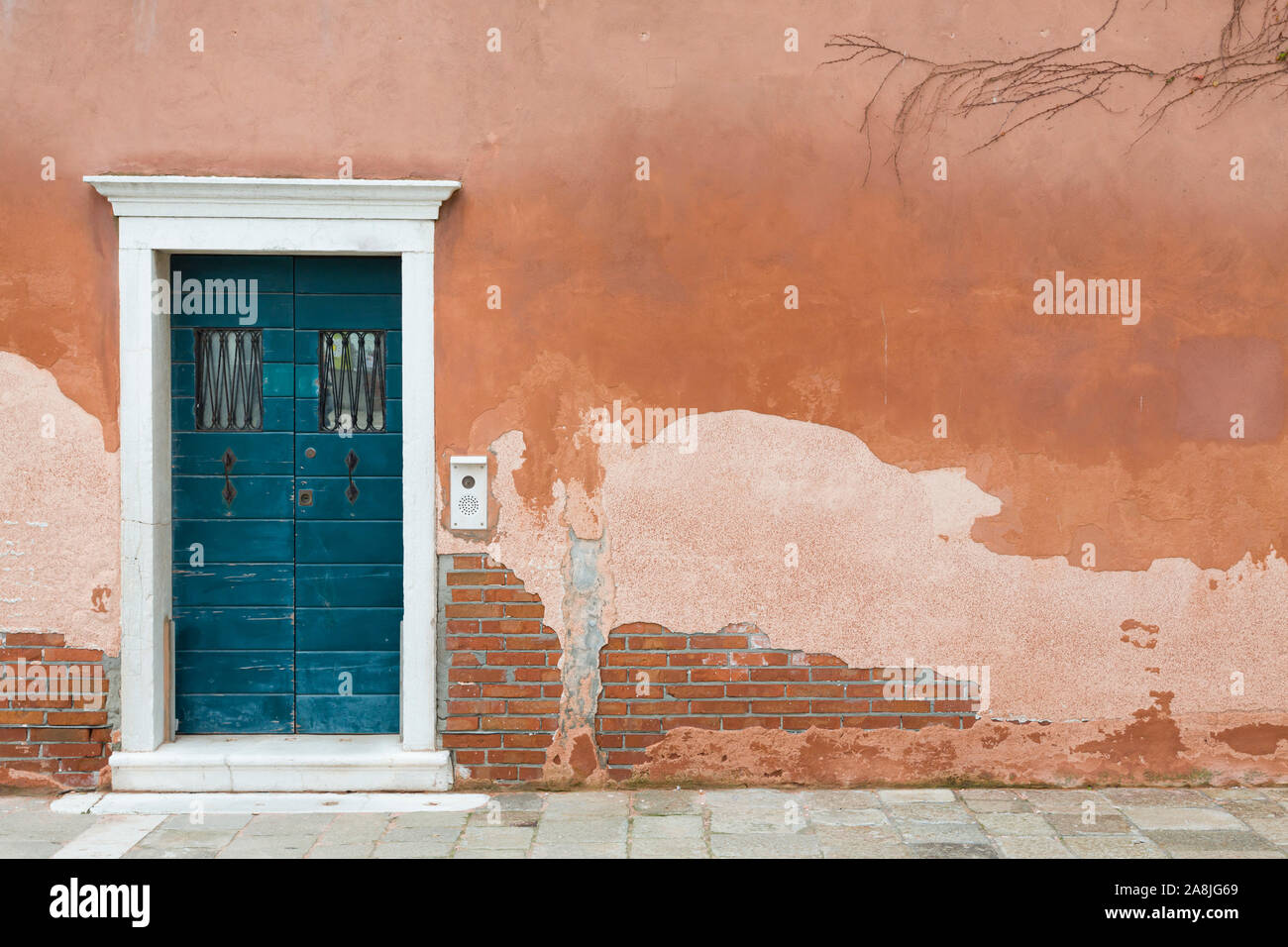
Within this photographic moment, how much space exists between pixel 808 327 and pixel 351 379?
6.70 ft

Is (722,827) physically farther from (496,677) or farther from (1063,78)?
(1063,78)

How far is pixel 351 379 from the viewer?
534 centimetres

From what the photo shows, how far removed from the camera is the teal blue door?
5.32 meters

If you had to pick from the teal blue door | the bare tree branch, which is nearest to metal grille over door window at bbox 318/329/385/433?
the teal blue door

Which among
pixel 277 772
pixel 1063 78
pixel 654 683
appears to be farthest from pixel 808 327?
pixel 277 772

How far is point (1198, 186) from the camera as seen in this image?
521 cm

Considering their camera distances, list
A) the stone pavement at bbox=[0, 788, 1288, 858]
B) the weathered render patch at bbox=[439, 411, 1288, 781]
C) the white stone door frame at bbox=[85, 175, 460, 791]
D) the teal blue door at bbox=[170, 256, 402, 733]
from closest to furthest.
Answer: the stone pavement at bbox=[0, 788, 1288, 858]
the white stone door frame at bbox=[85, 175, 460, 791]
the weathered render patch at bbox=[439, 411, 1288, 781]
the teal blue door at bbox=[170, 256, 402, 733]

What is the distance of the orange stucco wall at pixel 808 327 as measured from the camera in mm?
5113

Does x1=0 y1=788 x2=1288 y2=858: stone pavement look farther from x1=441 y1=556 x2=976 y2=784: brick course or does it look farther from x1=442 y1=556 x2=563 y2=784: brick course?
x1=441 y1=556 x2=976 y2=784: brick course

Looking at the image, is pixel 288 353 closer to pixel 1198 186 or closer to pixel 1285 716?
pixel 1198 186

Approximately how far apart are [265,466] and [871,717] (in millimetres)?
2902

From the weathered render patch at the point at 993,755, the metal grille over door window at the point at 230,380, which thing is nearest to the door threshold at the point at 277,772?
the weathered render patch at the point at 993,755

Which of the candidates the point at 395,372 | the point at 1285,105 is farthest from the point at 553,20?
the point at 1285,105

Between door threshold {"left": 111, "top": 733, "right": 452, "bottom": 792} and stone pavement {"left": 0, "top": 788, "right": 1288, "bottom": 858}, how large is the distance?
0.59 feet
